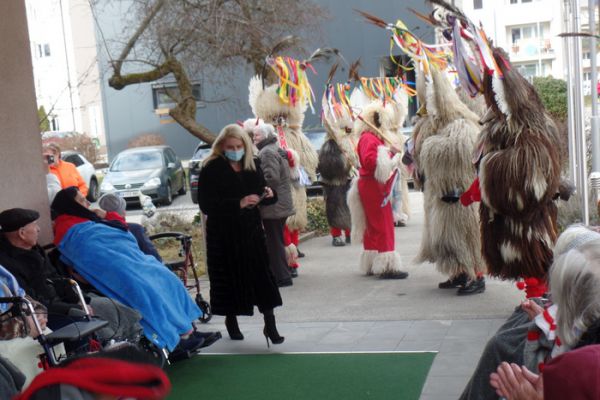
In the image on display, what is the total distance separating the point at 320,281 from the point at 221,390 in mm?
3800

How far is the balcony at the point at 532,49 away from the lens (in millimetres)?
50953

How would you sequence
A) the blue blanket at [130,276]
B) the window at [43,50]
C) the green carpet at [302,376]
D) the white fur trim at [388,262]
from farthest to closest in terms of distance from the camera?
the window at [43,50] < the white fur trim at [388,262] < the blue blanket at [130,276] < the green carpet at [302,376]

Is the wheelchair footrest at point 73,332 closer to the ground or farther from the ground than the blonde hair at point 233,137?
closer to the ground

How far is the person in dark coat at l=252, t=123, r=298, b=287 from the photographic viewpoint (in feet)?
28.6

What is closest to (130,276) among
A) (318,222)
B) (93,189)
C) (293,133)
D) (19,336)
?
(19,336)

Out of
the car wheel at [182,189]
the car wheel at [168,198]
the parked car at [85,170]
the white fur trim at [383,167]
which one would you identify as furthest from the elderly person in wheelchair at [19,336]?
the car wheel at [182,189]

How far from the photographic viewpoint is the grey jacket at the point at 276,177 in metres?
8.70

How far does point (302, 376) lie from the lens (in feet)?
19.2

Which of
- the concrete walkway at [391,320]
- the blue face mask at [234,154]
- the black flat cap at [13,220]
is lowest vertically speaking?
the concrete walkway at [391,320]

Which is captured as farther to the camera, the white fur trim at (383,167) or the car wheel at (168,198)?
the car wheel at (168,198)

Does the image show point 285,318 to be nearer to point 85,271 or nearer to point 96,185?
point 85,271

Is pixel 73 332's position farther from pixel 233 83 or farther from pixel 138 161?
pixel 233 83

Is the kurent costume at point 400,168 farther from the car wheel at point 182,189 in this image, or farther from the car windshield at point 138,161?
the car wheel at point 182,189

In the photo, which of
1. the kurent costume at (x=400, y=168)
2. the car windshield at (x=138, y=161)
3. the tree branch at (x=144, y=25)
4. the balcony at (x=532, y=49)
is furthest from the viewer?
the balcony at (x=532, y=49)
